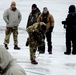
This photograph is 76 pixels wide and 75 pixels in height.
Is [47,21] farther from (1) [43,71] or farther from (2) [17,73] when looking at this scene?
(2) [17,73]

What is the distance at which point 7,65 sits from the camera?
3938 mm

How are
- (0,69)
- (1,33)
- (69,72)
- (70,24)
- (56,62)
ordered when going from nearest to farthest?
(0,69) < (69,72) < (56,62) < (70,24) < (1,33)

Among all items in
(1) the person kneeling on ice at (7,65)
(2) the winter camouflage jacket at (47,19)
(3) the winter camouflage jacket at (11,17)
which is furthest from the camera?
(3) the winter camouflage jacket at (11,17)

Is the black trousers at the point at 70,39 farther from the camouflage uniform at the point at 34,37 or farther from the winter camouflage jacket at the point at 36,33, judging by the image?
the winter camouflage jacket at the point at 36,33

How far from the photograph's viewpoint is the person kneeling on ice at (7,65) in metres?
3.84

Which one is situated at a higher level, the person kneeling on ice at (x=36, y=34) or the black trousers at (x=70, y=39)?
the person kneeling on ice at (x=36, y=34)

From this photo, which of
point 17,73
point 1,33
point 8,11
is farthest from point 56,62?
point 17,73

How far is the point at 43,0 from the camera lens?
3672 cm

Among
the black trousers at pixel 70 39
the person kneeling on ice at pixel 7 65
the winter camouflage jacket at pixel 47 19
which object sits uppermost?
the person kneeling on ice at pixel 7 65

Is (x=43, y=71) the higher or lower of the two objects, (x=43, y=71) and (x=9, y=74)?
the lower

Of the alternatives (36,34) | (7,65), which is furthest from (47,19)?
(7,65)

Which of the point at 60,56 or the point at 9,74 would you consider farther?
the point at 60,56

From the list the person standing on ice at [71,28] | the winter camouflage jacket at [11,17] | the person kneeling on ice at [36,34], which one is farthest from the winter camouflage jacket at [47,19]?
the person kneeling on ice at [36,34]

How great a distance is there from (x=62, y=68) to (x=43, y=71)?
2.23ft
